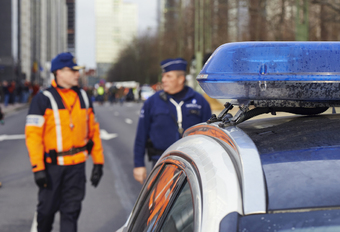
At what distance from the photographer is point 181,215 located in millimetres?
1680

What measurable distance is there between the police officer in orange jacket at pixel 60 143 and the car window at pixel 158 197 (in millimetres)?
2214

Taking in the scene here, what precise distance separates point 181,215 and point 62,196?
2.99 meters

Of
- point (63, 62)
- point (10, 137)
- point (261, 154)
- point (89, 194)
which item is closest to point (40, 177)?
point (63, 62)

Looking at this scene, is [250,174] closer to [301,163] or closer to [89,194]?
[301,163]

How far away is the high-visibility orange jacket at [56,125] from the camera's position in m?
4.28

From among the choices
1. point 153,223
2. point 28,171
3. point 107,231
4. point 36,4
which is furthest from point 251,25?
point 36,4

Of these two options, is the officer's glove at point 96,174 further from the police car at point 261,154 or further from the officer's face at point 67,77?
the police car at point 261,154

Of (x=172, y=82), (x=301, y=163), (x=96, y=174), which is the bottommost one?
(x=96, y=174)

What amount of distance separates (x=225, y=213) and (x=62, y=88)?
11.3ft

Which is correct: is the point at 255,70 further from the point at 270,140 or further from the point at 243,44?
the point at 270,140

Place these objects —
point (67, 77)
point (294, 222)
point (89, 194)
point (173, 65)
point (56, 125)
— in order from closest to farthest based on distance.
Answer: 1. point (294, 222)
2. point (56, 125)
3. point (67, 77)
4. point (173, 65)
5. point (89, 194)

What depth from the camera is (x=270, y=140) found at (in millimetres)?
1593

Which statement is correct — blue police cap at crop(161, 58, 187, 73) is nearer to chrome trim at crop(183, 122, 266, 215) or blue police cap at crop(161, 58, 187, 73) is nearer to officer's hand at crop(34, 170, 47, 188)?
officer's hand at crop(34, 170, 47, 188)

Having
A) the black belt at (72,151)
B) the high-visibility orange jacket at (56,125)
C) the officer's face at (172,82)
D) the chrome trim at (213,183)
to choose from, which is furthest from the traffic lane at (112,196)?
the chrome trim at (213,183)
